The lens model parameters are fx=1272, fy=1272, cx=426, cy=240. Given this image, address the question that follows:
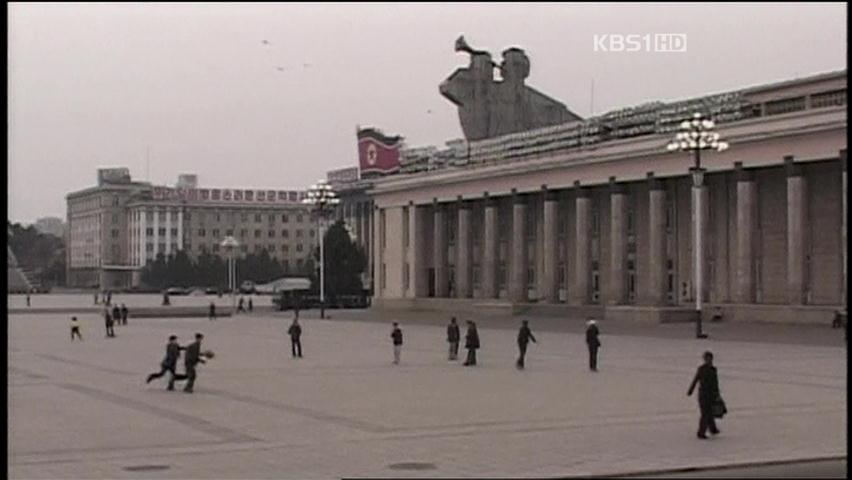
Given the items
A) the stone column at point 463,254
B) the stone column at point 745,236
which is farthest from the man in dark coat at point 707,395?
the stone column at point 463,254

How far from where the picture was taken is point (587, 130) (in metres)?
72.6

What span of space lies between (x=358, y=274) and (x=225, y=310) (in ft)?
54.8

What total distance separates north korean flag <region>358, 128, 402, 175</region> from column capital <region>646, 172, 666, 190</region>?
6098 cm

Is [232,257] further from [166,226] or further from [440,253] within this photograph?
[166,226]

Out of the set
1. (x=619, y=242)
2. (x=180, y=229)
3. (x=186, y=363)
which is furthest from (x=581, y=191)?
(x=180, y=229)

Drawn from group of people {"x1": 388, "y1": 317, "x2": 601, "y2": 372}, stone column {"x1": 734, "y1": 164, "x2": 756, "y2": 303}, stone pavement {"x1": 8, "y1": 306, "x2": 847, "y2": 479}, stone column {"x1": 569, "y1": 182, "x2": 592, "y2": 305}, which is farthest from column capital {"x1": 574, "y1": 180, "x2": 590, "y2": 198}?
group of people {"x1": 388, "y1": 317, "x2": 601, "y2": 372}

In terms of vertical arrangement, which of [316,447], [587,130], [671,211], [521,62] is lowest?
[316,447]

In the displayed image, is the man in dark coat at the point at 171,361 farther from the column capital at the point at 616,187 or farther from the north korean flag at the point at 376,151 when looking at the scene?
the north korean flag at the point at 376,151

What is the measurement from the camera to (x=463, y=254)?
82125mm

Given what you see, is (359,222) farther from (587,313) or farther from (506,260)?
(587,313)

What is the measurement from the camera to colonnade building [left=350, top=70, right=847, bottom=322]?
186ft

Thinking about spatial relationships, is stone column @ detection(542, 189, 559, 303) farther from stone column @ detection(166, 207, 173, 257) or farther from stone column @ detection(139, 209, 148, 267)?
stone column @ detection(139, 209, 148, 267)

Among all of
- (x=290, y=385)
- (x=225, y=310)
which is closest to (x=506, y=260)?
(x=225, y=310)

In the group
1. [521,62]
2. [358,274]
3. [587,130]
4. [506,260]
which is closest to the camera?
[587,130]
